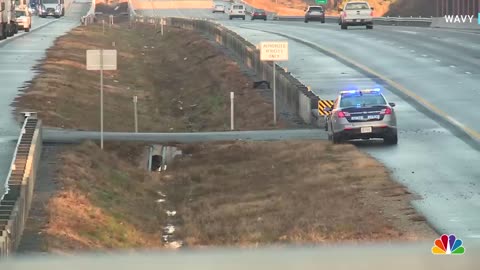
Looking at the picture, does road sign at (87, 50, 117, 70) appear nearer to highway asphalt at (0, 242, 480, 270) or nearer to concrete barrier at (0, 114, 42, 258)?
concrete barrier at (0, 114, 42, 258)

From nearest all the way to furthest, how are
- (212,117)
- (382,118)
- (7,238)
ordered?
(7,238)
(382,118)
(212,117)

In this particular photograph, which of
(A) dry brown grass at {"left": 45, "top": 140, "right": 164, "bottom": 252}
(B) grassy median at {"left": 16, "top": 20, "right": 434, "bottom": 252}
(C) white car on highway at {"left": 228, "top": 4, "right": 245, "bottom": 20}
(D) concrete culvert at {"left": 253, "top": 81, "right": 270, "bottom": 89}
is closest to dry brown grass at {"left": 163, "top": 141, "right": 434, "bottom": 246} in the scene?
(B) grassy median at {"left": 16, "top": 20, "right": 434, "bottom": 252}

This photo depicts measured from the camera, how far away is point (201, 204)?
76.3ft

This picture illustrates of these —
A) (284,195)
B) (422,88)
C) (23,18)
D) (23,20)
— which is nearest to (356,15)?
(23,18)

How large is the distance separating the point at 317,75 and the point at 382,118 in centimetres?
1861

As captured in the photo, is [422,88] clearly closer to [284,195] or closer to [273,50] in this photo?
[273,50]

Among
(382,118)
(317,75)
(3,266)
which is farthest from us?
(317,75)

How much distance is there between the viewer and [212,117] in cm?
4191

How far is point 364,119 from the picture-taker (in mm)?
26781

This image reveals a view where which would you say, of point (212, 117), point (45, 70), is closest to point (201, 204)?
point (212, 117)

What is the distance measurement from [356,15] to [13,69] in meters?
30.4

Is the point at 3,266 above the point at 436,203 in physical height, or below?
above

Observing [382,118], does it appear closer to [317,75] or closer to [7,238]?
[7,238]

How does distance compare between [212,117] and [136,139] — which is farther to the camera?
[212,117]
